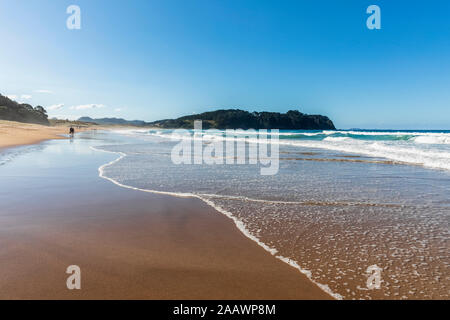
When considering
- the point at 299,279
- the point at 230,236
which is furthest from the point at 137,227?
the point at 299,279

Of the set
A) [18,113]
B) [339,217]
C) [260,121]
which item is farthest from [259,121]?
[339,217]

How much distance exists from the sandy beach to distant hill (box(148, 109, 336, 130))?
170833mm

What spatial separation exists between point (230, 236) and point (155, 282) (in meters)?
1.60

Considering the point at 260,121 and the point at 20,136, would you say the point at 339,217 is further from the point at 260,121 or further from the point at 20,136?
the point at 260,121

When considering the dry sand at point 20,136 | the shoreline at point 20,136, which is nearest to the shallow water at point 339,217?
the shoreline at point 20,136

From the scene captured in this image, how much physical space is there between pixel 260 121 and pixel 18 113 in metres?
135

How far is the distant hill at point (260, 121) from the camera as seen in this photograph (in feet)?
589

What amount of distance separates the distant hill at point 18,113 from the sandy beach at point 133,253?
4826 inches

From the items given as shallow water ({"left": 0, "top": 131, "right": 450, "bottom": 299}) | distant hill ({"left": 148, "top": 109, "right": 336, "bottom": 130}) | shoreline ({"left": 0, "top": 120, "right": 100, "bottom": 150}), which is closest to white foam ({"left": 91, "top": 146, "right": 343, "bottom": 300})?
shallow water ({"left": 0, "top": 131, "right": 450, "bottom": 299})

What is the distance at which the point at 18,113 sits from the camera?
345 feet

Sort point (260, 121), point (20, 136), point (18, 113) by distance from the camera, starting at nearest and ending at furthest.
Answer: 1. point (20, 136)
2. point (18, 113)
3. point (260, 121)

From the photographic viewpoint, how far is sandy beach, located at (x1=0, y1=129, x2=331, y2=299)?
2.80 metres
